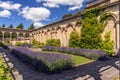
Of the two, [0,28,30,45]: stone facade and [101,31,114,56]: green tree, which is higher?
[0,28,30,45]: stone facade

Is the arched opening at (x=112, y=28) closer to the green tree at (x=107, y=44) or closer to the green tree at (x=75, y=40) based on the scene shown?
the green tree at (x=107, y=44)

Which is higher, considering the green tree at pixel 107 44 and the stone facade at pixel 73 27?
the stone facade at pixel 73 27

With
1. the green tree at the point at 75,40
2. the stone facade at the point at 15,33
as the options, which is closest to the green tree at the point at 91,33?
the green tree at the point at 75,40

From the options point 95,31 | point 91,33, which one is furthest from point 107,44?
point 91,33

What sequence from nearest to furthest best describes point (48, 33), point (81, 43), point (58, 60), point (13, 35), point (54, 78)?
point (54, 78), point (58, 60), point (81, 43), point (48, 33), point (13, 35)

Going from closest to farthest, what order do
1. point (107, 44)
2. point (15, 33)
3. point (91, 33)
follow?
point (107, 44), point (91, 33), point (15, 33)

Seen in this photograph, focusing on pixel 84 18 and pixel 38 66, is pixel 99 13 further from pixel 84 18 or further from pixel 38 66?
pixel 38 66

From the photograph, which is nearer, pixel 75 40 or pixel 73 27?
pixel 75 40

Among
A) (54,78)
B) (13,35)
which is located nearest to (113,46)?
(54,78)

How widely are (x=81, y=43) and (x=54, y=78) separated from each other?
40.4 ft

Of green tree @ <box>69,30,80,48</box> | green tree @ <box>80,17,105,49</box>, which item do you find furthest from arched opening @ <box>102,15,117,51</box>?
green tree @ <box>69,30,80,48</box>

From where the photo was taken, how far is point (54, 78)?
7.10m

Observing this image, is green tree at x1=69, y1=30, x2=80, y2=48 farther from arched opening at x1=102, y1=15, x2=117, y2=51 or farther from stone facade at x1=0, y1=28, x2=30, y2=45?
stone facade at x1=0, y1=28, x2=30, y2=45

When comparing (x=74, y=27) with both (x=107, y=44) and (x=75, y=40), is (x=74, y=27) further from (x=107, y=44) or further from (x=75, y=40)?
(x=107, y=44)
